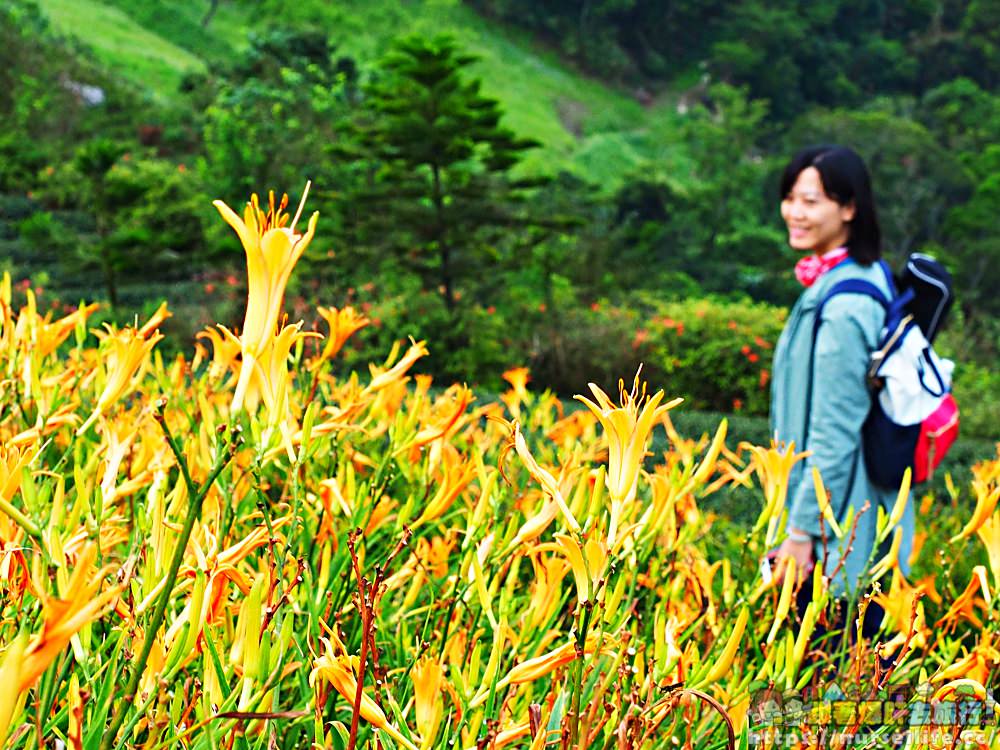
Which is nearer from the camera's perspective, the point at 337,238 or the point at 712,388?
the point at 712,388

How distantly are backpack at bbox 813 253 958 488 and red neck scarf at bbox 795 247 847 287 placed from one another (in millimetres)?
122

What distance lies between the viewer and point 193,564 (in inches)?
31.7

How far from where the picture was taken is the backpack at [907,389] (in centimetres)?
181

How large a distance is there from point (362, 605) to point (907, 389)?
1.46m

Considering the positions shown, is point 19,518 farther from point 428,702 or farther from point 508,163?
point 508,163

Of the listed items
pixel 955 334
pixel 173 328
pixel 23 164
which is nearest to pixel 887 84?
pixel 955 334

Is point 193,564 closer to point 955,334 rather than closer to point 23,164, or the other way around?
point 955,334

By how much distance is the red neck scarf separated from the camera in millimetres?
1979

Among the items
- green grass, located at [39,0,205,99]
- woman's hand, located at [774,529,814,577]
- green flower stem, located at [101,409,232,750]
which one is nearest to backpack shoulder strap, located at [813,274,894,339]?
woman's hand, located at [774,529,814,577]

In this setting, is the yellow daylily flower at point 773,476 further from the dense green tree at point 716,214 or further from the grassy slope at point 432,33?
the grassy slope at point 432,33

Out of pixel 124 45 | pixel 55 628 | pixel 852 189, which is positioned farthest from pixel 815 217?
pixel 124 45

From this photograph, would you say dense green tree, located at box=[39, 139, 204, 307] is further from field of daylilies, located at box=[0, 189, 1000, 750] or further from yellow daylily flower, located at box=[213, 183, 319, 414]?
yellow daylily flower, located at box=[213, 183, 319, 414]

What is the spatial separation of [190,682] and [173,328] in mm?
7598

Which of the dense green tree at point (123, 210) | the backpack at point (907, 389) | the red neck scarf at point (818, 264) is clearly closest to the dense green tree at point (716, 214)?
the dense green tree at point (123, 210)
